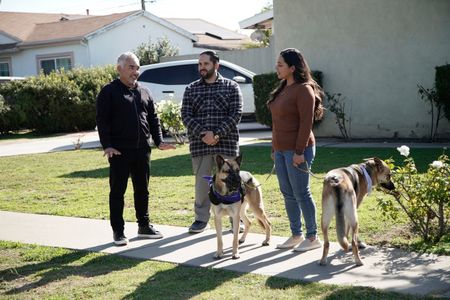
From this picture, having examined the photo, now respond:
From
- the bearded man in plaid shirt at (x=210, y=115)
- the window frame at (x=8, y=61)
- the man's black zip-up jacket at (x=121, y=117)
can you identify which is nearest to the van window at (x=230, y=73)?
the bearded man in plaid shirt at (x=210, y=115)

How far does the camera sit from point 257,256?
650 cm

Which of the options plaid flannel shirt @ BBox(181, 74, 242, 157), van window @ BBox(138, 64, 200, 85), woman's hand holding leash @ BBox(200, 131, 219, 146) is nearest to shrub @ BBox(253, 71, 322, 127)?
van window @ BBox(138, 64, 200, 85)

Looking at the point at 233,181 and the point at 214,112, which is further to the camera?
the point at 214,112

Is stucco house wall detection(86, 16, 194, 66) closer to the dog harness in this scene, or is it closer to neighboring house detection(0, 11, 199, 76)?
neighboring house detection(0, 11, 199, 76)

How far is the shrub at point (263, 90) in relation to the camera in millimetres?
15750

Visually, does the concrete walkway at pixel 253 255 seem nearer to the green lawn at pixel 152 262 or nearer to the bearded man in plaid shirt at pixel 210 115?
the green lawn at pixel 152 262

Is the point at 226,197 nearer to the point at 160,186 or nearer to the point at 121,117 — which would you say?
the point at 121,117

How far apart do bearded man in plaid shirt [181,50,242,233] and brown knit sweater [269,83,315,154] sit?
0.95 metres

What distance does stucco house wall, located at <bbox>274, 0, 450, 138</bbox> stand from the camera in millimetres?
13680

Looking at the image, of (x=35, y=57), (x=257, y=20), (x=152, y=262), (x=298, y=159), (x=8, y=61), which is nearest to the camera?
(x=298, y=159)

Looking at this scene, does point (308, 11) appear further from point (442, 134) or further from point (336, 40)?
point (442, 134)

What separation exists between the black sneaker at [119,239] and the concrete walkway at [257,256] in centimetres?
8

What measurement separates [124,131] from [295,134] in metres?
1.99

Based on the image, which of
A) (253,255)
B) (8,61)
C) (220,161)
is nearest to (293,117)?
(220,161)
